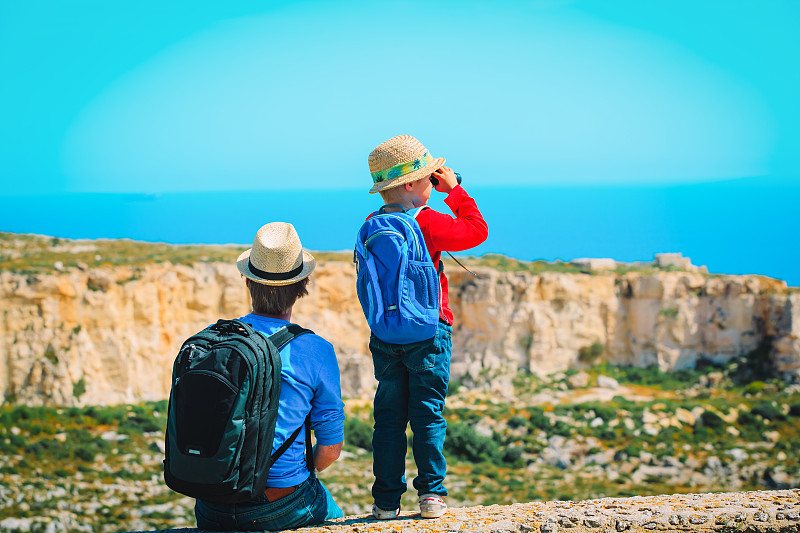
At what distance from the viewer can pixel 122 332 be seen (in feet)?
62.8

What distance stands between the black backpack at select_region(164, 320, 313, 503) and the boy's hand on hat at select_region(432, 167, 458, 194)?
5.12 feet

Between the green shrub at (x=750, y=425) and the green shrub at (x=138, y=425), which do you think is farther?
the green shrub at (x=750, y=425)

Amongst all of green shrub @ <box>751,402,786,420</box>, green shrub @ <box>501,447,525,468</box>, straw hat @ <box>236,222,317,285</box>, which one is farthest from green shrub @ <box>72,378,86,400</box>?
green shrub @ <box>751,402,786,420</box>

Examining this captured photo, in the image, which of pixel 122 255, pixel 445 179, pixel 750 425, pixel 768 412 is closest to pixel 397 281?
pixel 445 179

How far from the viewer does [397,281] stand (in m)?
3.77

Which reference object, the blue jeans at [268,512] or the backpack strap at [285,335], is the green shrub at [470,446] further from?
the backpack strap at [285,335]

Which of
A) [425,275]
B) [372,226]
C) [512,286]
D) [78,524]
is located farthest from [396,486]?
[512,286]

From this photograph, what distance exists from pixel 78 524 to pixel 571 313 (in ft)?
58.7

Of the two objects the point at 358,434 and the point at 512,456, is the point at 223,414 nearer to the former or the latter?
the point at 358,434

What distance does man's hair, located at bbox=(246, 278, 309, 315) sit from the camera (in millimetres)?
3537

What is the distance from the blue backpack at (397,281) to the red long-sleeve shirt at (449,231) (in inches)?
4.7

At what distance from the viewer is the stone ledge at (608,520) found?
12.2 feet

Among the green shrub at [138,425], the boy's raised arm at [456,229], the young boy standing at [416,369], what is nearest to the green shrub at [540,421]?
the green shrub at [138,425]

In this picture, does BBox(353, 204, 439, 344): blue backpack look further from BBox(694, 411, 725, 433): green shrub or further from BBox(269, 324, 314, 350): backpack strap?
BBox(694, 411, 725, 433): green shrub
